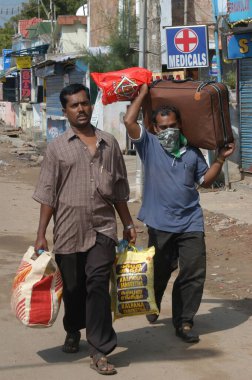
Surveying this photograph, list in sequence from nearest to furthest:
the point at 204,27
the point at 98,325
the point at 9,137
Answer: the point at 98,325, the point at 204,27, the point at 9,137

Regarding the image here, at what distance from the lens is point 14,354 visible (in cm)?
506

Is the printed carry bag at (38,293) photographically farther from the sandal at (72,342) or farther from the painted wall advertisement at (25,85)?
the painted wall advertisement at (25,85)

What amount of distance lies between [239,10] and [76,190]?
892 centimetres

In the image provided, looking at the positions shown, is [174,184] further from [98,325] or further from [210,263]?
[210,263]

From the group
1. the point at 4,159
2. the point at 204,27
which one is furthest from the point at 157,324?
the point at 4,159

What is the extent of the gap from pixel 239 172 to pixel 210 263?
5.57 metres

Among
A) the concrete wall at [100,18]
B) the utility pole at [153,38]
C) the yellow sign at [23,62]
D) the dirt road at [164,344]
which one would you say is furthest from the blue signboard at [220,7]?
the yellow sign at [23,62]

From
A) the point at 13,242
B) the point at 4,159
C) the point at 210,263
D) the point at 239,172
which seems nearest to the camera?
the point at 210,263

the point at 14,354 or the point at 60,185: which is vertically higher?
the point at 60,185

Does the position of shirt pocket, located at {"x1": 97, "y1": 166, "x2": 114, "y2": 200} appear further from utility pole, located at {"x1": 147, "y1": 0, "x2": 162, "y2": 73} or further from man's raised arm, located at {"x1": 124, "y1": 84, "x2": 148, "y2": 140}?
utility pole, located at {"x1": 147, "y1": 0, "x2": 162, "y2": 73}

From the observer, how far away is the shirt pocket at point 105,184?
4.75 meters

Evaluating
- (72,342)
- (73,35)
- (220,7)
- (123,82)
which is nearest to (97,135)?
(123,82)

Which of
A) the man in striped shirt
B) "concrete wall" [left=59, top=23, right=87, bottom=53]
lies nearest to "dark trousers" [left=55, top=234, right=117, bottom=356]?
the man in striped shirt

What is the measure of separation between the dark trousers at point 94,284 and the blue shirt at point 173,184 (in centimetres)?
63
